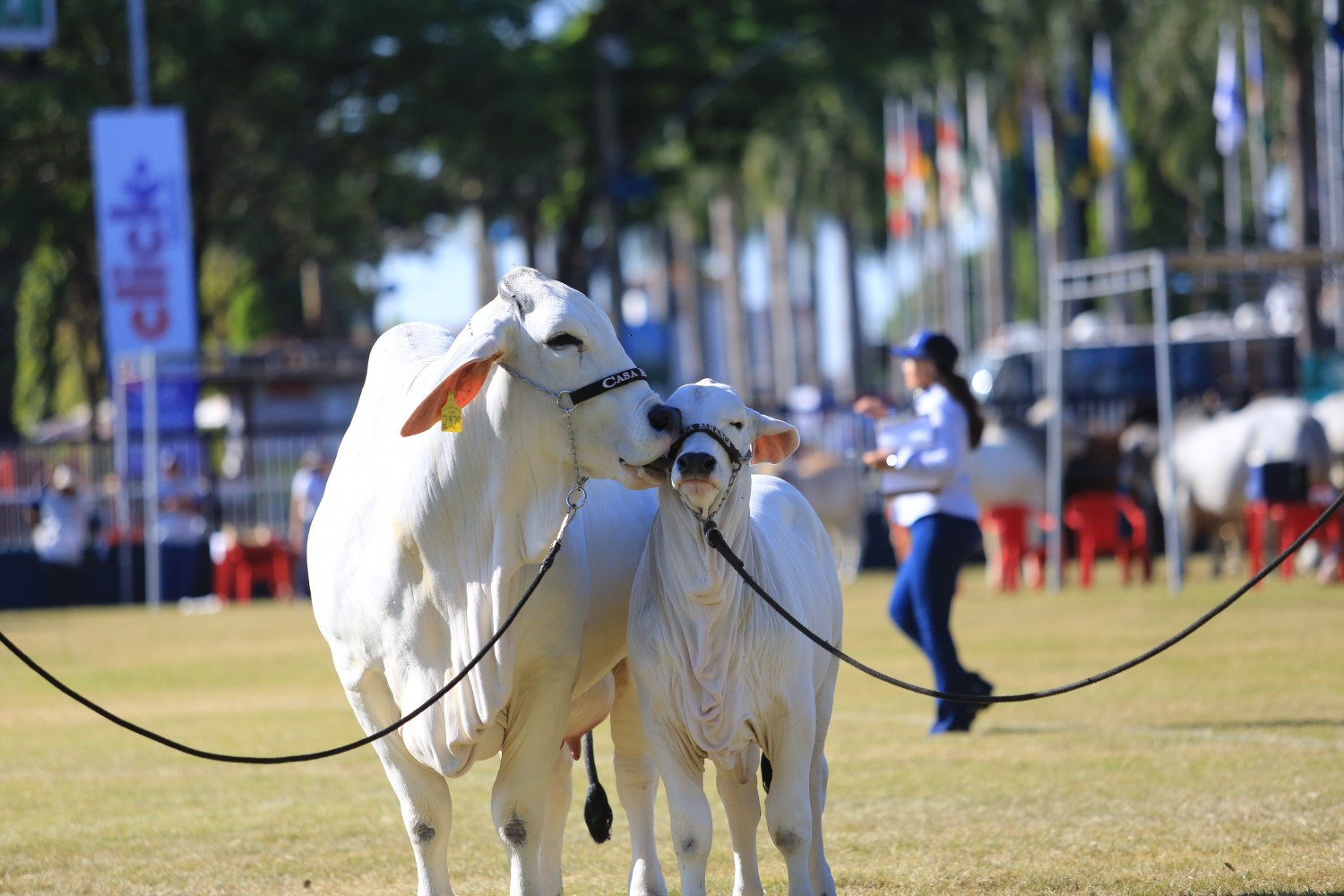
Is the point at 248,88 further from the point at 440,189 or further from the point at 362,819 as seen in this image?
the point at 362,819

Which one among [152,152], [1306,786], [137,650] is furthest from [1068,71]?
[1306,786]

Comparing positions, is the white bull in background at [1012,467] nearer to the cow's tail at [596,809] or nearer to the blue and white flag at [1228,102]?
the cow's tail at [596,809]

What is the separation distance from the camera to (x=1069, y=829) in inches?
308

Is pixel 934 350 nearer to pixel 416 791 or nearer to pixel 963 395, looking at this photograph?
pixel 963 395

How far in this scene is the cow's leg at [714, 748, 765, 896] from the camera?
6137 millimetres

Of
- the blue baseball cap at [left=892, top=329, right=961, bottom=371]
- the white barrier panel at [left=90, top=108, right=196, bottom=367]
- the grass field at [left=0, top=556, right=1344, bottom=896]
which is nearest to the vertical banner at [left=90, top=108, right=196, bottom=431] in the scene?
the white barrier panel at [left=90, top=108, right=196, bottom=367]

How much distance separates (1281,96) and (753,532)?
44703mm

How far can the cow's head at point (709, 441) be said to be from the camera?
5691mm

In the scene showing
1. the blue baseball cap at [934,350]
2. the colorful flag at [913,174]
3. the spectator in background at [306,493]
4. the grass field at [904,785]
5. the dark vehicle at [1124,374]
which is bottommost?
the grass field at [904,785]

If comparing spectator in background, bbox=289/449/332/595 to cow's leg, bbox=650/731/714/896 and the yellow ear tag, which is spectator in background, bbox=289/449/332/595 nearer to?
cow's leg, bbox=650/731/714/896

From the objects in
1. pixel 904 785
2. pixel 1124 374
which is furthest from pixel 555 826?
pixel 1124 374

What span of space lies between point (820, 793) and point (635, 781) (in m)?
0.65

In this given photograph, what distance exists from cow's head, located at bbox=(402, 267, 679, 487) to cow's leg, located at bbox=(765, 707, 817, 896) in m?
0.94

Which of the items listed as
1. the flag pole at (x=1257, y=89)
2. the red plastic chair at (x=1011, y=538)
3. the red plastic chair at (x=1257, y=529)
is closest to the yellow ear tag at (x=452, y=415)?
the red plastic chair at (x=1257, y=529)
